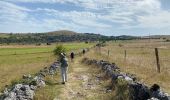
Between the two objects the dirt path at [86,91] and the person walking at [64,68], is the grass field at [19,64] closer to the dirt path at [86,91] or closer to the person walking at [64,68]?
the person walking at [64,68]

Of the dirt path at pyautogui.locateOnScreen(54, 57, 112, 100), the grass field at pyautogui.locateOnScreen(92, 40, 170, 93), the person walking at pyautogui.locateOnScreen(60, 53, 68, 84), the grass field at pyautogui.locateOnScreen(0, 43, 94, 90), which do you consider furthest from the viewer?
the grass field at pyautogui.locateOnScreen(0, 43, 94, 90)

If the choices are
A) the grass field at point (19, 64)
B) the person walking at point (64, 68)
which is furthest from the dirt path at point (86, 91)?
the grass field at point (19, 64)

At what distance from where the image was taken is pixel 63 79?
75.9 ft

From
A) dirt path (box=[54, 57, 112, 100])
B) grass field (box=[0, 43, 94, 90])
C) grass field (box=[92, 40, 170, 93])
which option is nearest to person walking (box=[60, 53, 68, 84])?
dirt path (box=[54, 57, 112, 100])

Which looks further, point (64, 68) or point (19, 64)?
point (19, 64)

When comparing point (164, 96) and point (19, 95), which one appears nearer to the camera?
point (164, 96)

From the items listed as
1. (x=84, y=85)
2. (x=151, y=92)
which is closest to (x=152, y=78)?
(x=84, y=85)

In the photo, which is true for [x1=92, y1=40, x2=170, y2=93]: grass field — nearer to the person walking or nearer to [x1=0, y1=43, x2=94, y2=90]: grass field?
the person walking

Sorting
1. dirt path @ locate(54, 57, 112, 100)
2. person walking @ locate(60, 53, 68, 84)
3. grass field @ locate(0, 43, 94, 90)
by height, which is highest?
person walking @ locate(60, 53, 68, 84)

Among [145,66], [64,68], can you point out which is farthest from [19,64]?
[64,68]

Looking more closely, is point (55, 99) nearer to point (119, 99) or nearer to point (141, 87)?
point (119, 99)

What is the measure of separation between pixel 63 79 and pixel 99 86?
3.15 m

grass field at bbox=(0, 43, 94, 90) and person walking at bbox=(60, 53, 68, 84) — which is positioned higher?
person walking at bbox=(60, 53, 68, 84)

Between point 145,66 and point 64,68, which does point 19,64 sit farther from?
point 64,68
